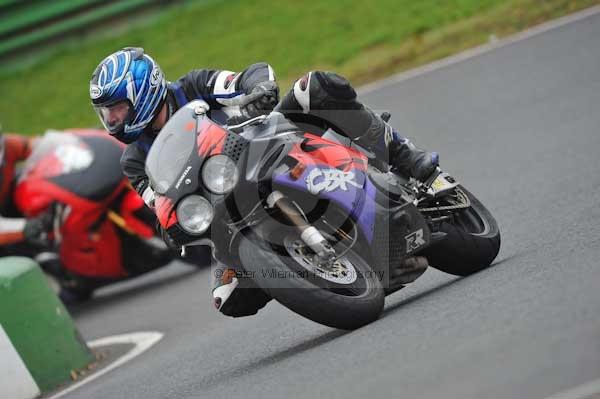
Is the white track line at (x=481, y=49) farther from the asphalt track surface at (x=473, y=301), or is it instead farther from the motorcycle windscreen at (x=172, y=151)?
the motorcycle windscreen at (x=172, y=151)

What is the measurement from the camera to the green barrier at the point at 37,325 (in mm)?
8273

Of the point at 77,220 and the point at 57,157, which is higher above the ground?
the point at 57,157

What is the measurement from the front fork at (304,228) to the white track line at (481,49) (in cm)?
808

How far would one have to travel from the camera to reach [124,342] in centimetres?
955

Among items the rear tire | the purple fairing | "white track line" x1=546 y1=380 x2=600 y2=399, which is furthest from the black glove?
"white track line" x1=546 y1=380 x2=600 y2=399

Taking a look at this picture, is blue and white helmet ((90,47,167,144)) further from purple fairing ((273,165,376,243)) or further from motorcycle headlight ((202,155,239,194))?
purple fairing ((273,165,376,243))

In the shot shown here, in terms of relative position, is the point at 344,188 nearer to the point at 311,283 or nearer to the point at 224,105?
the point at 311,283

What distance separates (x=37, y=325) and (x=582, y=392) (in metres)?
4.82

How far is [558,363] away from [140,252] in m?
6.74

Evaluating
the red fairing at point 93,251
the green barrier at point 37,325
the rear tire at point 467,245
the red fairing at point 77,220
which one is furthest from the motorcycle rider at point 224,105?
the red fairing at point 93,251

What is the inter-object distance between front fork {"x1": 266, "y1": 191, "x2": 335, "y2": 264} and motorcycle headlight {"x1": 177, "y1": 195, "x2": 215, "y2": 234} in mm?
291

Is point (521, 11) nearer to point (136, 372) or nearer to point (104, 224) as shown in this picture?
point (104, 224)

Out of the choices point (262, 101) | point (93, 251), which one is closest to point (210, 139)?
point (262, 101)

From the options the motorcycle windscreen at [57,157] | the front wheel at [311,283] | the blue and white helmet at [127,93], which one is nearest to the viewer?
the front wheel at [311,283]
